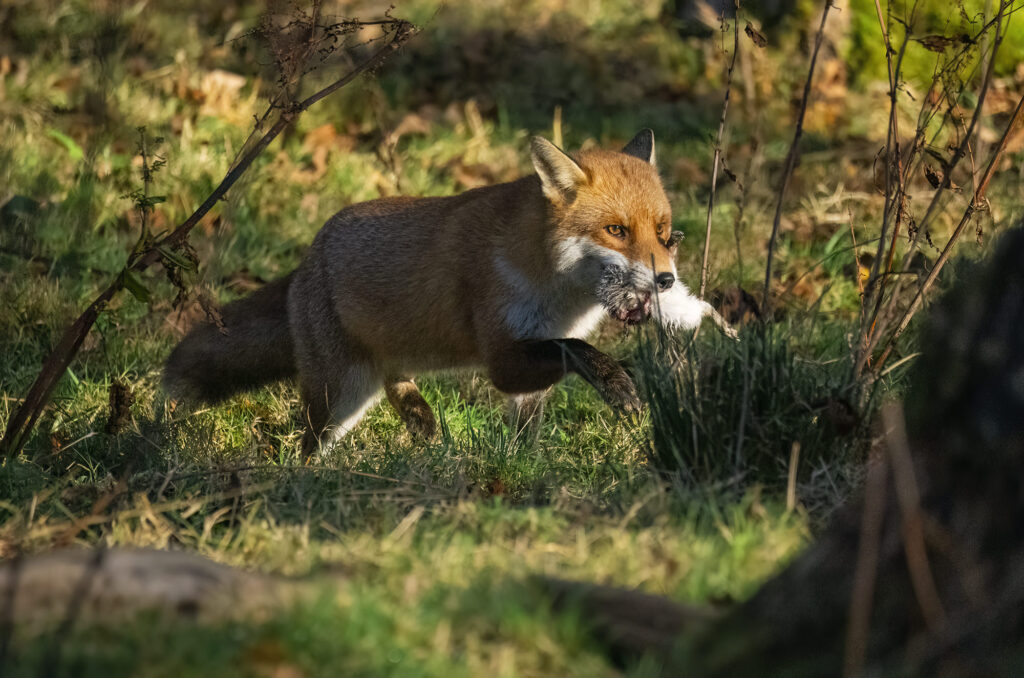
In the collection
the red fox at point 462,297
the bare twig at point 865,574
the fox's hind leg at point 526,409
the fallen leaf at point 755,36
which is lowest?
the fox's hind leg at point 526,409

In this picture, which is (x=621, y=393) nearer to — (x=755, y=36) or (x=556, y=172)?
(x=556, y=172)

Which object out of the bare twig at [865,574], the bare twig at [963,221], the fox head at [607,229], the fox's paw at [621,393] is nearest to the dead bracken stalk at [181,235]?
the fox head at [607,229]

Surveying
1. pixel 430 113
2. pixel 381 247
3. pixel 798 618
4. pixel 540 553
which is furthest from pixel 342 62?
pixel 798 618

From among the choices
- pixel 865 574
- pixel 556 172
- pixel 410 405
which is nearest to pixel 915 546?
pixel 865 574

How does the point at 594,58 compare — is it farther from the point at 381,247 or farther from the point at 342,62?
the point at 381,247

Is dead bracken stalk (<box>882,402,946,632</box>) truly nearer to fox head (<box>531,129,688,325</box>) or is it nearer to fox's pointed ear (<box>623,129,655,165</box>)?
fox head (<box>531,129,688,325</box>)

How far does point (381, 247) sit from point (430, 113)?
12.1 ft

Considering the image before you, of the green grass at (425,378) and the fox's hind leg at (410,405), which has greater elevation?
the green grass at (425,378)

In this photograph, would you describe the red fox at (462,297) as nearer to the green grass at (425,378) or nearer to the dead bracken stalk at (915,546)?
the green grass at (425,378)

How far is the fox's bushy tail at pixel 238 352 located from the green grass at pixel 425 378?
0.15m

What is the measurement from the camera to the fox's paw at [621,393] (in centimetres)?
486

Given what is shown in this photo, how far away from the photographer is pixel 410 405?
6355mm

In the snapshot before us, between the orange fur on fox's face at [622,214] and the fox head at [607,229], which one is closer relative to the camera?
the fox head at [607,229]

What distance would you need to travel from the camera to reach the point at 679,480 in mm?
3904
